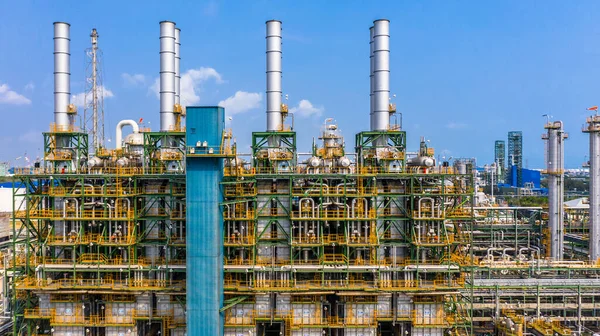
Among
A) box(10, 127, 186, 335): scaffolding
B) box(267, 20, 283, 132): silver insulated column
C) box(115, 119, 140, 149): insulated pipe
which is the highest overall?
box(267, 20, 283, 132): silver insulated column

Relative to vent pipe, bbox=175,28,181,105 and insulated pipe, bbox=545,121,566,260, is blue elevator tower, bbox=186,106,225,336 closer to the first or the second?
vent pipe, bbox=175,28,181,105

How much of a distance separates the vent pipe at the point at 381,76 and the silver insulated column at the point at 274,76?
8.62 meters

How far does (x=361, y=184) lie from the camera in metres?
35.3

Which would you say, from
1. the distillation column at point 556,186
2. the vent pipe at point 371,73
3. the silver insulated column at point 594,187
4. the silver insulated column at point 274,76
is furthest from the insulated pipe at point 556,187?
the silver insulated column at point 274,76

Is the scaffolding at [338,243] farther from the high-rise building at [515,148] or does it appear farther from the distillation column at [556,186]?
the high-rise building at [515,148]

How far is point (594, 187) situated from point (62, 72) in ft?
191

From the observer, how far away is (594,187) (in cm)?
5025

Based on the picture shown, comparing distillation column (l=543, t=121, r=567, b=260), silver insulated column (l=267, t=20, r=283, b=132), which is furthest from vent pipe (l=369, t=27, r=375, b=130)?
distillation column (l=543, t=121, r=567, b=260)

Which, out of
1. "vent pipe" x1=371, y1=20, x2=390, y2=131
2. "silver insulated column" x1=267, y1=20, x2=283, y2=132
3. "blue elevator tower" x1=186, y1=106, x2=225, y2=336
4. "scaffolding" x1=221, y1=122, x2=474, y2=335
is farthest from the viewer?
"vent pipe" x1=371, y1=20, x2=390, y2=131

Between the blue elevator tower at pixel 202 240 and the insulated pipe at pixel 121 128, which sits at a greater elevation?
the insulated pipe at pixel 121 128

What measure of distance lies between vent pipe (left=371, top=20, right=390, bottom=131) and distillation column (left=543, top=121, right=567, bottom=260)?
87.8 ft

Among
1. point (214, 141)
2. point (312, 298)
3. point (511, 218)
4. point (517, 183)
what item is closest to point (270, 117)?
point (214, 141)

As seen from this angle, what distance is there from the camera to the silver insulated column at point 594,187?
49.5 metres

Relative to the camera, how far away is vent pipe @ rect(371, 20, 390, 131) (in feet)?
125
